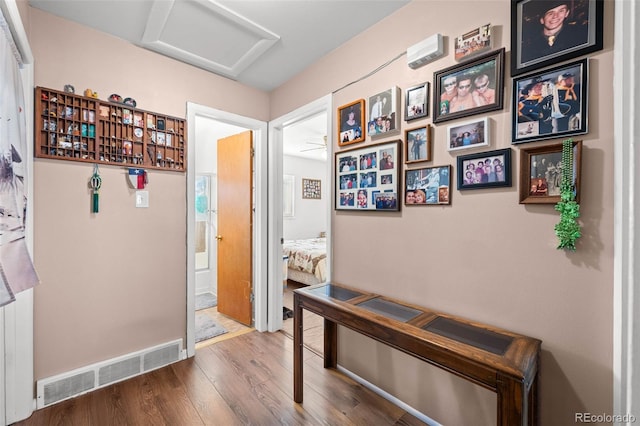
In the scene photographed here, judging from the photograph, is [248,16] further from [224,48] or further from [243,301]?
[243,301]

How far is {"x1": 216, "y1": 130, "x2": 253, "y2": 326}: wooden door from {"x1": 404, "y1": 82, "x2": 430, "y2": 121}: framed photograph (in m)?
1.76

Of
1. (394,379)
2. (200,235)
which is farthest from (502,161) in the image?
(200,235)

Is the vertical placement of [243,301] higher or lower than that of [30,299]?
lower

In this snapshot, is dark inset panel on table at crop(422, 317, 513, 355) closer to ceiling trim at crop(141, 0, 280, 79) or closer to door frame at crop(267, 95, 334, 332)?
door frame at crop(267, 95, 334, 332)

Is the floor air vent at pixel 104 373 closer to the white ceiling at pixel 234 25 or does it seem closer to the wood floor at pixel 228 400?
the wood floor at pixel 228 400

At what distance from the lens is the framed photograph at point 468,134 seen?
145 cm

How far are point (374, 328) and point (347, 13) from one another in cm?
194

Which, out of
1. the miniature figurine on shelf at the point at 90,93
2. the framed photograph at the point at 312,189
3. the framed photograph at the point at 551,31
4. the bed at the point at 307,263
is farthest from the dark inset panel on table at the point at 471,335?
the framed photograph at the point at 312,189

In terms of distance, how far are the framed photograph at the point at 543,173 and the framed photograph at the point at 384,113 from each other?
767 millimetres

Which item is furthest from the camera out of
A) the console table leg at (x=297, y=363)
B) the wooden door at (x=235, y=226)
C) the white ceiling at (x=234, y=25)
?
the wooden door at (x=235, y=226)

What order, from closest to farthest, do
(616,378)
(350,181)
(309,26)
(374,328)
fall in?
(616,378) < (374,328) < (309,26) < (350,181)

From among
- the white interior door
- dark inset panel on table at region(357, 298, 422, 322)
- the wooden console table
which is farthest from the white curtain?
the white interior door

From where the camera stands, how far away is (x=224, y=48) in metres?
2.23

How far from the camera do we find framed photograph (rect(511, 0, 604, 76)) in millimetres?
1158
